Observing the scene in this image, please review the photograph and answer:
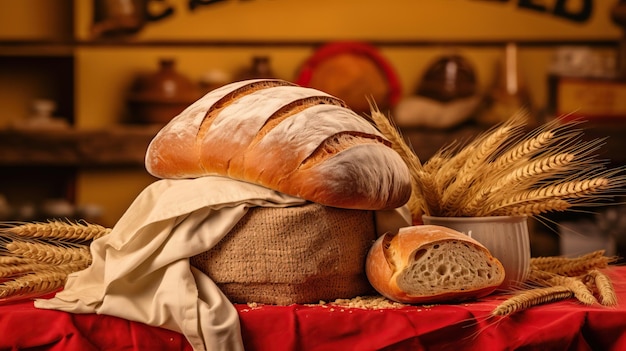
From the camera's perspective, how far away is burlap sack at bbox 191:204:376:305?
1.19 metres

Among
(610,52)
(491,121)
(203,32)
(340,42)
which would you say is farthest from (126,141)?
(610,52)

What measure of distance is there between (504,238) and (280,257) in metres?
0.35

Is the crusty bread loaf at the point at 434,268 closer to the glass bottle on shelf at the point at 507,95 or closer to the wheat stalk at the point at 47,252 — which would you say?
the wheat stalk at the point at 47,252

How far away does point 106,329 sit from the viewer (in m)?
1.17

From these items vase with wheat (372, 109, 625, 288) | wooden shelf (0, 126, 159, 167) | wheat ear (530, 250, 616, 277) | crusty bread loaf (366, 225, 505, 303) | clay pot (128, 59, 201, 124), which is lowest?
wooden shelf (0, 126, 159, 167)

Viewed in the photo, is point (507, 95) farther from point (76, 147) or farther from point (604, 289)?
point (604, 289)

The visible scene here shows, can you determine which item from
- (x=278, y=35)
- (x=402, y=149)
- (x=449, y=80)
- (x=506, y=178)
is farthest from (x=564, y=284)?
(x=278, y=35)

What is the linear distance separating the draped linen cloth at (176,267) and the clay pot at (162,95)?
10.4 feet

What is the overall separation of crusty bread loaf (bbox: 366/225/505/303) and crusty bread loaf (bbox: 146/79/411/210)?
7 cm

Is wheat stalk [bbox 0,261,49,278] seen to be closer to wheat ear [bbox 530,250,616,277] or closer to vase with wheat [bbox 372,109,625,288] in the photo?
vase with wheat [bbox 372,109,625,288]

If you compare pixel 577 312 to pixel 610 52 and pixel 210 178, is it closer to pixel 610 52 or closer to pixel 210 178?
pixel 210 178

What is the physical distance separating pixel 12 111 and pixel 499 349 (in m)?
4.20

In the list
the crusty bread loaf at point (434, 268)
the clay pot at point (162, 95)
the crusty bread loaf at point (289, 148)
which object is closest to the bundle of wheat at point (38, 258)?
the crusty bread loaf at point (289, 148)

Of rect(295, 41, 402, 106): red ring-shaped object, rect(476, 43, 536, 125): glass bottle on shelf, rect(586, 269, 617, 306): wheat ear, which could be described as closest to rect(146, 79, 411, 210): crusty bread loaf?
rect(586, 269, 617, 306): wheat ear
